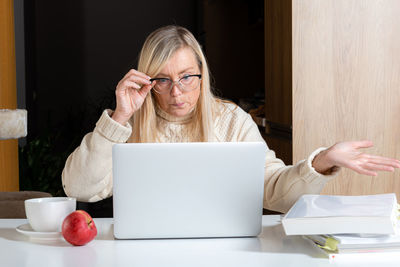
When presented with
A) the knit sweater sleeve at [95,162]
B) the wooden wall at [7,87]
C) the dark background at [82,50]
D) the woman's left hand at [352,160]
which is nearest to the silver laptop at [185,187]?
the woman's left hand at [352,160]

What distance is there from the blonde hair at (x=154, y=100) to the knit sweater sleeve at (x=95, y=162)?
0.86 ft

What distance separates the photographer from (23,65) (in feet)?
15.7

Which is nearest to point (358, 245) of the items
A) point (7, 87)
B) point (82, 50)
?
point (7, 87)

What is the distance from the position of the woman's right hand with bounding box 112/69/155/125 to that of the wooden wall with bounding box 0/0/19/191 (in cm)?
181

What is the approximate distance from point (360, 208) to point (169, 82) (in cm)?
96

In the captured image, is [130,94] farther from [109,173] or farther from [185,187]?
[185,187]

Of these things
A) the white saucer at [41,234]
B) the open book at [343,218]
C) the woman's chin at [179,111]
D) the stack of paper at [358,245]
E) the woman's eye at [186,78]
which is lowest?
the white saucer at [41,234]

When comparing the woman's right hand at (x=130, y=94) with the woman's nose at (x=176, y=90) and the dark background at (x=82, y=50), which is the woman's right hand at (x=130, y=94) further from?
the dark background at (x=82, y=50)

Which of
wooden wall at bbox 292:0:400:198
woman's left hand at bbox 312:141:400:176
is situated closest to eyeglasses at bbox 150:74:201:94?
woman's left hand at bbox 312:141:400:176

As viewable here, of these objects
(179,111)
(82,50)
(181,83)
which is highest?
(82,50)

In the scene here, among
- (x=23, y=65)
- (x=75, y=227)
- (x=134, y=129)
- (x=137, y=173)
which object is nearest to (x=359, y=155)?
(x=137, y=173)

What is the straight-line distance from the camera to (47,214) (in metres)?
1.40

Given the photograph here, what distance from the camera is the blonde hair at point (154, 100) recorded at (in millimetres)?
2094

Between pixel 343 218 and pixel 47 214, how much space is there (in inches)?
27.5
